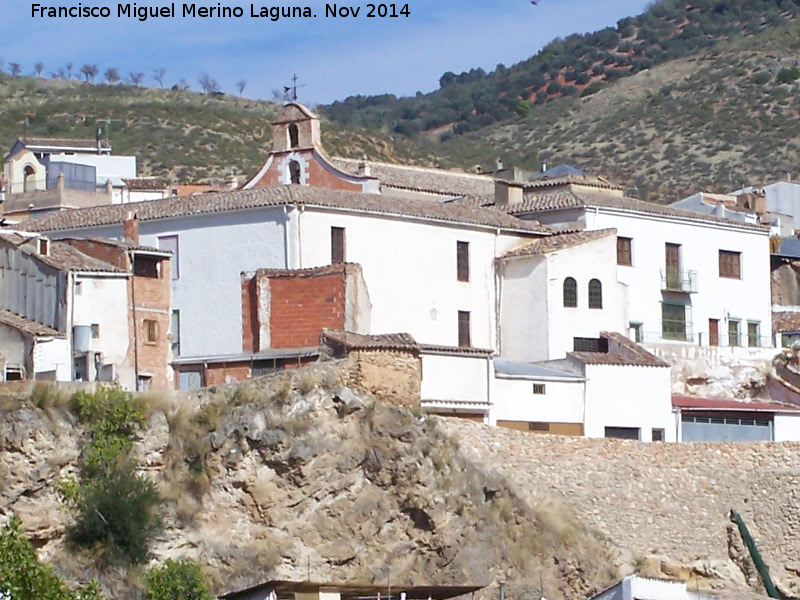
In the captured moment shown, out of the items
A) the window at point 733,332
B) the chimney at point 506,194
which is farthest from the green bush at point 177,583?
the window at point 733,332

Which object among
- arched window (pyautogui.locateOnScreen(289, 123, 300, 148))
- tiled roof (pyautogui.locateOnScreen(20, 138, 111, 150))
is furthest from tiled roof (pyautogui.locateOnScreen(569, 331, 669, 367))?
tiled roof (pyautogui.locateOnScreen(20, 138, 111, 150))

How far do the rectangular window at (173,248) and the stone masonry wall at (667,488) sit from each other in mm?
8497

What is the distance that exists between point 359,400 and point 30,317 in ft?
27.2

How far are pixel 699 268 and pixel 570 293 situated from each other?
20.2 ft

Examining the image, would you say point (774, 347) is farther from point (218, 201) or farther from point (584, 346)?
point (218, 201)

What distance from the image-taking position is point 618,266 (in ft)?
163

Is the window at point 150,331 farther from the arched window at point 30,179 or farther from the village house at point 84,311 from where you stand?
the arched window at point 30,179

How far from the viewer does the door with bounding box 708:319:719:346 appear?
5197cm

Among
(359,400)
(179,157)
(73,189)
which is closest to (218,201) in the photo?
(359,400)

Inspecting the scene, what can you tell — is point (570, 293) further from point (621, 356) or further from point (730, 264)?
point (730, 264)

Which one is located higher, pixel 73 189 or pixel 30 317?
pixel 73 189

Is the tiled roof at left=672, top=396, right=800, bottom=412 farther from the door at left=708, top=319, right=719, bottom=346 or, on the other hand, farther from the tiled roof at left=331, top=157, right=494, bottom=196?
the tiled roof at left=331, top=157, right=494, bottom=196

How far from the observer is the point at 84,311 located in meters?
42.4

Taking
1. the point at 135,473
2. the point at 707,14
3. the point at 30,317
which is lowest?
the point at 135,473
